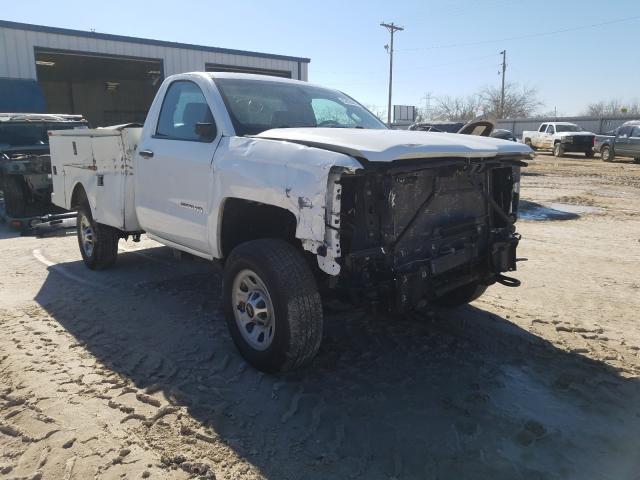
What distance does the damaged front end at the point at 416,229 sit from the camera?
330 cm

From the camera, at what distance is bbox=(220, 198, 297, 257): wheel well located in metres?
3.99

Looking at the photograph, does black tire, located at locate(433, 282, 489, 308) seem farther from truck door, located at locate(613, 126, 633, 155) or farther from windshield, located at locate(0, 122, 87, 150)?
truck door, located at locate(613, 126, 633, 155)

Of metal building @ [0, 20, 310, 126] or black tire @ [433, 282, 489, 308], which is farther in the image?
metal building @ [0, 20, 310, 126]

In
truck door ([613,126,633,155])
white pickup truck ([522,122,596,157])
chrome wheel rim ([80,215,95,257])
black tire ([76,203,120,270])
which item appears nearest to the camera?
black tire ([76,203,120,270])

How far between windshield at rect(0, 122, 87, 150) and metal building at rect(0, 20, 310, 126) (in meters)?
6.24

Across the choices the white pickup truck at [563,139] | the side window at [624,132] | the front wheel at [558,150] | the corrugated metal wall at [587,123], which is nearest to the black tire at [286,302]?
the side window at [624,132]

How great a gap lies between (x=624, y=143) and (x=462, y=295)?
23.9m

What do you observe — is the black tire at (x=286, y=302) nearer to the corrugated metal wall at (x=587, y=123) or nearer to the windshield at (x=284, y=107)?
the windshield at (x=284, y=107)

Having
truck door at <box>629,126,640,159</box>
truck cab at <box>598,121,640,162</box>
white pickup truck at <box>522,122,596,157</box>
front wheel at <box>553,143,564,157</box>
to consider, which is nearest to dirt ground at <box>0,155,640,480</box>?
truck door at <box>629,126,640,159</box>

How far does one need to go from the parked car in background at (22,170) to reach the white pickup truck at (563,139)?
24922 millimetres

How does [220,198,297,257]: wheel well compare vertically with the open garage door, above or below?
below

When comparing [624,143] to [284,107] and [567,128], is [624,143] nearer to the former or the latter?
[567,128]

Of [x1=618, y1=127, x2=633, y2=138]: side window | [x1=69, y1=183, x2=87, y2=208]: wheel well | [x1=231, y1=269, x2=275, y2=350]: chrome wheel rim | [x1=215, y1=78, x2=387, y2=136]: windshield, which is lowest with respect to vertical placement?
[x1=231, y1=269, x2=275, y2=350]: chrome wheel rim

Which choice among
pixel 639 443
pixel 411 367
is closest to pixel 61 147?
pixel 411 367
